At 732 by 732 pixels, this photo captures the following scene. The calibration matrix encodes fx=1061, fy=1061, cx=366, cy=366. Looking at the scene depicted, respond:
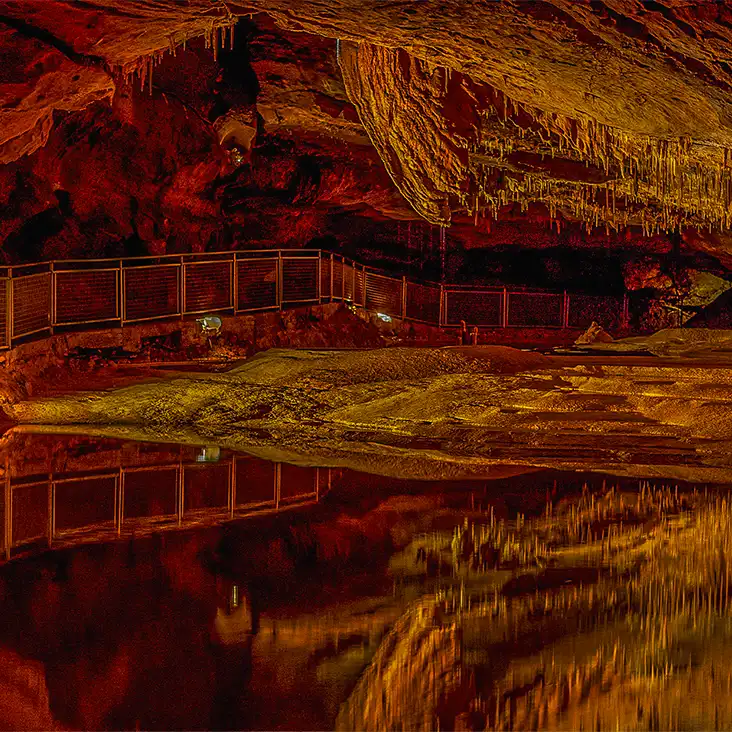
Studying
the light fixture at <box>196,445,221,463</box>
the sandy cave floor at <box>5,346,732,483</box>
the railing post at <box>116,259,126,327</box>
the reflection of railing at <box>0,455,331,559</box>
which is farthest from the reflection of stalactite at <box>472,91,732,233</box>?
the reflection of railing at <box>0,455,331,559</box>

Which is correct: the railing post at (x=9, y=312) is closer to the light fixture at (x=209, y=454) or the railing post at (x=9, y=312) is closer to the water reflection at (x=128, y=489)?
the water reflection at (x=128, y=489)

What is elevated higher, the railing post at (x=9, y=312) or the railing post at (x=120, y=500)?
the railing post at (x=9, y=312)

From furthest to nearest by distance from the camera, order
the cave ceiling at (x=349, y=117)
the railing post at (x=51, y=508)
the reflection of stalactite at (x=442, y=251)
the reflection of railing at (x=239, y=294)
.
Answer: the reflection of stalactite at (x=442, y=251) → the reflection of railing at (x=239, y=294) → the cave ceiling at (x=349, y=117) → the railing post at (x=51, y=508)

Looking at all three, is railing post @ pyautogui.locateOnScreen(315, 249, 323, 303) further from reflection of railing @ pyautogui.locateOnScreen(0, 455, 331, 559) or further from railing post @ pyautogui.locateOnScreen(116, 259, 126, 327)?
reflection of railing @ pyautogui.locateOnScreen(0, 455, 331, 559)

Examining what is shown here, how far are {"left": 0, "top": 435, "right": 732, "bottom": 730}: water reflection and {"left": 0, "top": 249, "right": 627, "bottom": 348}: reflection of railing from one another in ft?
24.5

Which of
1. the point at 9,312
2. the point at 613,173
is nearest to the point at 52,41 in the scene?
the point at 9,312

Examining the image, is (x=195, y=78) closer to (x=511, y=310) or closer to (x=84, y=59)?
(x=84, y=59)

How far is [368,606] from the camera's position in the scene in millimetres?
5020

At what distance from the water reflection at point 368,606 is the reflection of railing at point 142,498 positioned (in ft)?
0.10

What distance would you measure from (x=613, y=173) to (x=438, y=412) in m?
8.78

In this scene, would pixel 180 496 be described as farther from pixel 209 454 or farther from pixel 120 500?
pixel 209 454

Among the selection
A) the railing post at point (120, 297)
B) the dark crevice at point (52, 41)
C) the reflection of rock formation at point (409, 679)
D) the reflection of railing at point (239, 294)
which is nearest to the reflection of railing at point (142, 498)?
the reflection of rock formation at point (409, 679)

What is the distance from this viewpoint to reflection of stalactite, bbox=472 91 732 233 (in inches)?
553

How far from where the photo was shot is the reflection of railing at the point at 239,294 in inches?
598
